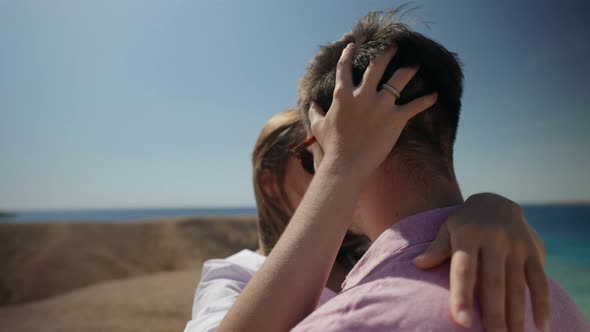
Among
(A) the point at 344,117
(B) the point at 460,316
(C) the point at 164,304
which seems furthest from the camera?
(C) the point at 164,304

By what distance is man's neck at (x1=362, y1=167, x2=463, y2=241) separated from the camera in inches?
51.9

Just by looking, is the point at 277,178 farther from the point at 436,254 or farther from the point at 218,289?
the point at 436,254

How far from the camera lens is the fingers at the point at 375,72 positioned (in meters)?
1.25

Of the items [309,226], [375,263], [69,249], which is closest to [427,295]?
[375,263]

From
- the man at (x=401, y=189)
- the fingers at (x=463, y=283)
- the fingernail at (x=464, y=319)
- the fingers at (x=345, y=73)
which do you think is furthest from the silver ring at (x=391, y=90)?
the fingernail at (x=464, y=319)

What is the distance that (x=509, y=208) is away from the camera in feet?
3.74

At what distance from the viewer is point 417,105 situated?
128 centimetres

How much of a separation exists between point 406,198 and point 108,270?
1604 centimetres

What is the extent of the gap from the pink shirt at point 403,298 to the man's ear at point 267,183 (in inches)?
70.8

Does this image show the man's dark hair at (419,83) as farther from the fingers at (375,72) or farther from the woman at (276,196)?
the woman at (276,196)

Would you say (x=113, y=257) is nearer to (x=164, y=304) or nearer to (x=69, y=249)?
(x=69, y=249)

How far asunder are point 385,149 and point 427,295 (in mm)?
453

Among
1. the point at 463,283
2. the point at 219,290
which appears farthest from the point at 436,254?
the point at 219,290

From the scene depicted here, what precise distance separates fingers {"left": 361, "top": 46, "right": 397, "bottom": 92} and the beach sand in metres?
9.50
